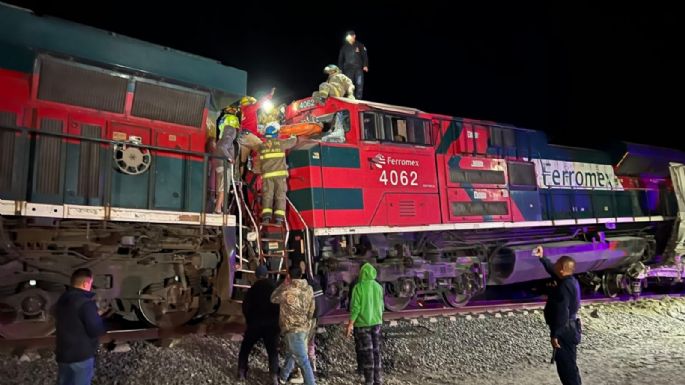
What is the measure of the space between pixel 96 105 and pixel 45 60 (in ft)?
2.25

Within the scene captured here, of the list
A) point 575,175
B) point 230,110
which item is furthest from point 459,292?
point 230,110

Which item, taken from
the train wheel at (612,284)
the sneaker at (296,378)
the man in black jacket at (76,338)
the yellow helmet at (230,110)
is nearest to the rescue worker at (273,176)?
the yellow helmet at (230,110)

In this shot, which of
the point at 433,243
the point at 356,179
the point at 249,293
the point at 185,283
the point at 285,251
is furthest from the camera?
the point at 433,243

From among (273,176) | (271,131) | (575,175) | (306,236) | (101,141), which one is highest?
(271,131)

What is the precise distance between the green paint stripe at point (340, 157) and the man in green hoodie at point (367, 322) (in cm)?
257

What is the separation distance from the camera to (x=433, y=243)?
9.12 metres

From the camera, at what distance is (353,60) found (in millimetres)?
11055

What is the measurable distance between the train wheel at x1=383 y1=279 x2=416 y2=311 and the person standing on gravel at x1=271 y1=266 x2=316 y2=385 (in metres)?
3.63

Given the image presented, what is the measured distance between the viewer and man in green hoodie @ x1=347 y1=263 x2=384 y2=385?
17.3 ft

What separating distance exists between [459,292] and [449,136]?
9.86ft

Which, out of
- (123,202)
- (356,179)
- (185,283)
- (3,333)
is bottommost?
(3,333)

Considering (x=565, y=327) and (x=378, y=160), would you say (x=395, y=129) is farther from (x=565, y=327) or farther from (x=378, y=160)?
(x=565, y=327)

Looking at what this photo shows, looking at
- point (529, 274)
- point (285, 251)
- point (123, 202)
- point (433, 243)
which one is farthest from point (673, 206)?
point (123, 202)

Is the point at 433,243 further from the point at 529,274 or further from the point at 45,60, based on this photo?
the point at 45,60
